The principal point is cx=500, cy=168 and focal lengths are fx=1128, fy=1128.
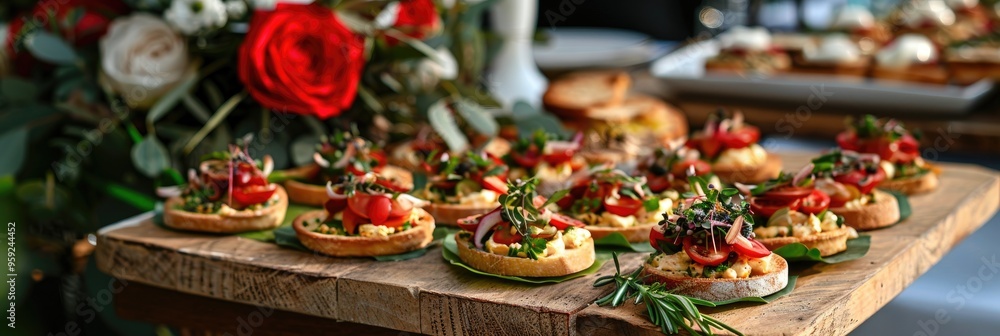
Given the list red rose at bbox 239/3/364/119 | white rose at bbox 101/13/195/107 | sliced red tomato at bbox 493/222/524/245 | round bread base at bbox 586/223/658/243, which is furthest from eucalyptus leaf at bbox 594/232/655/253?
white rose at bbox 101/13/195/107

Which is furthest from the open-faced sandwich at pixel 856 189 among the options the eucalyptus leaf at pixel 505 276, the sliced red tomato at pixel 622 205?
the eucalyptus leaf at pixel 505 276

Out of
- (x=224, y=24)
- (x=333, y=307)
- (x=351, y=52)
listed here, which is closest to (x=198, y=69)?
(x=224, y=24)

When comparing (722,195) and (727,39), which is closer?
(722,195)

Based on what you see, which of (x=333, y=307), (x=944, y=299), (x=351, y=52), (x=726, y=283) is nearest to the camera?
(x=726, y=283)

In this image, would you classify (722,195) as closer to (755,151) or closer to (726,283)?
(726,283)

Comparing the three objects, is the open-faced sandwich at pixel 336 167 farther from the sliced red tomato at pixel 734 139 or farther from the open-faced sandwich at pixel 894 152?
the open-faced sandwich at pixel 894 152

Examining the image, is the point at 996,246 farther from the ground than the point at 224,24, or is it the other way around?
the point at 224,24
